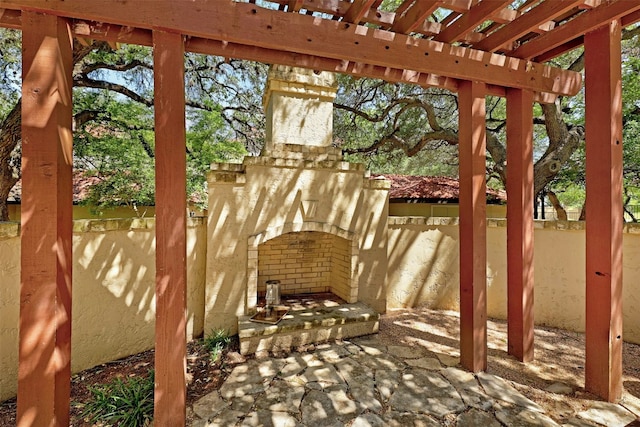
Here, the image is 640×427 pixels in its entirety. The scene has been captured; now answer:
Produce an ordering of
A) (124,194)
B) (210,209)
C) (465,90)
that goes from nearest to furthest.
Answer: (465,90) < (210,209) < (124,194)

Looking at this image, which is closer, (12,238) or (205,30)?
(205,30)

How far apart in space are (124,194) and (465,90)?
612 cm

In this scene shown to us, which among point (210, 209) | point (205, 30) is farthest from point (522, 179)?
point (210, 209)

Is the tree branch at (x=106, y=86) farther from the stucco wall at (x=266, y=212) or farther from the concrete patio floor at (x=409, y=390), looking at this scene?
the concrete patio floor at (x=409, y=390)

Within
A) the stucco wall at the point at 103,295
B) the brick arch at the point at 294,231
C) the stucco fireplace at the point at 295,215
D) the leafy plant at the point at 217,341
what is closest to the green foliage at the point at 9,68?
the stucco wall at the point at 103,295

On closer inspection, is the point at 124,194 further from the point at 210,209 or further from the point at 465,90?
the point at 465,90

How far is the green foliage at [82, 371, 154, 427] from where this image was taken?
2494mm

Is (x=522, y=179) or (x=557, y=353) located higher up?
(x=522, y=179)

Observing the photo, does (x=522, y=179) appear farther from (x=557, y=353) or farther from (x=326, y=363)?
(x=326, y=363)

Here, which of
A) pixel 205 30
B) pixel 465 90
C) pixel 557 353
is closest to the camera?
pixel 205 30

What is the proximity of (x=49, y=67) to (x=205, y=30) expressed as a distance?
1092 millimetres

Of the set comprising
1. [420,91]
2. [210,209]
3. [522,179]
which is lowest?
[210,209]

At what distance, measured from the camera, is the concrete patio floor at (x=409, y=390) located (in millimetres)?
2475

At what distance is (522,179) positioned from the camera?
3.21 metres
